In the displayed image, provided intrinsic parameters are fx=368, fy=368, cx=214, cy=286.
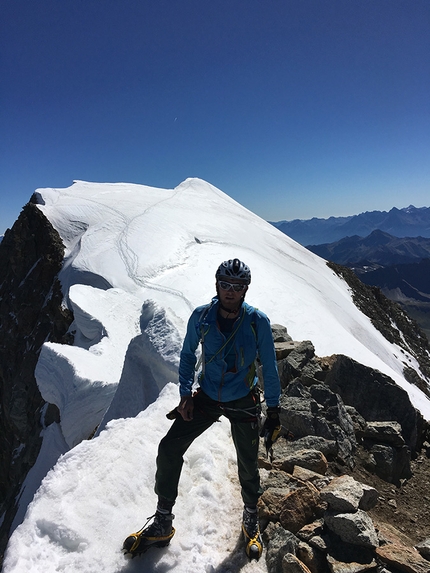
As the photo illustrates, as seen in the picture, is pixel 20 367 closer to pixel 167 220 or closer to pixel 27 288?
pixel 27 288

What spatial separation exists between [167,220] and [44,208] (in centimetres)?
1161

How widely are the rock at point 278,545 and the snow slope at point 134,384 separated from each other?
205mm

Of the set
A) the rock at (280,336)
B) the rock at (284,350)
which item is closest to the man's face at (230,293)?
the rock at (284,350)

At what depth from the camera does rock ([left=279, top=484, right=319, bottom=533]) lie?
14.1 feet

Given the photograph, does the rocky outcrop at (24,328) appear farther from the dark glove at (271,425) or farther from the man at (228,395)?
the dark glove at (271,425)

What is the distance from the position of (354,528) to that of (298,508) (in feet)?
2.20

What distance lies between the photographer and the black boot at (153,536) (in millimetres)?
3988

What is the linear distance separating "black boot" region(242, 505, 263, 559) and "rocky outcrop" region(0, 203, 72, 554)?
16878 mm

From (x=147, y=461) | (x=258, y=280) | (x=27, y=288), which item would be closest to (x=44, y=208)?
(x=27, y=288)

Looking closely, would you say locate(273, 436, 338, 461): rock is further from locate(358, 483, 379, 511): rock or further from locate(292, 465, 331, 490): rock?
locate(358, 483, 379, 511): rock

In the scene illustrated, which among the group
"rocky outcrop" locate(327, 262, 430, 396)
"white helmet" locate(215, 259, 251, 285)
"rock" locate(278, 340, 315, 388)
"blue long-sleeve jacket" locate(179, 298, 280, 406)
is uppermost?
"white helmet" locate(215, 259, 251, 285)

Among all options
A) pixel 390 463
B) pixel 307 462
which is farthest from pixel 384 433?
pixel 307 462

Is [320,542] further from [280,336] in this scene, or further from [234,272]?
[280,336]

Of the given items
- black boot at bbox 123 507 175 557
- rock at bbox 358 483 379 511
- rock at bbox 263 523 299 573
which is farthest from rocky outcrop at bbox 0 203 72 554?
rock at bbox 358 483 379 511
